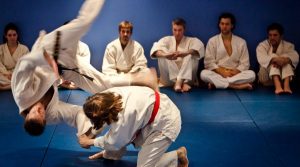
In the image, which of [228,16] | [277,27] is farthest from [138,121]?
[277,27]

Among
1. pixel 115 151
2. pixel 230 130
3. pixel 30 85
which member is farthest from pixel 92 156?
pixel 230 130

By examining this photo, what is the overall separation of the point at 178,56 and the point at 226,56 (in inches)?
32.7

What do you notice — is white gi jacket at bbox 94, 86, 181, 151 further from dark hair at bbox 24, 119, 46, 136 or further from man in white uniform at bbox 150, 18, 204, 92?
man in white uniform at bbox 150, 18, 204, 92

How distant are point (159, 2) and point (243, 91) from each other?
2008 mm

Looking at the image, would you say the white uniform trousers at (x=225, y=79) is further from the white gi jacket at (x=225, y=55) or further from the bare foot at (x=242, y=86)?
the white gi jacket at (x=225, y=55)

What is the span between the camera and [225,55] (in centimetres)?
717

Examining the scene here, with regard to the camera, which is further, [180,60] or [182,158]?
[180,60]

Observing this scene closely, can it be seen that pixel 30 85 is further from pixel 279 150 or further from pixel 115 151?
pixel 279 150

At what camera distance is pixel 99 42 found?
7.44 meters

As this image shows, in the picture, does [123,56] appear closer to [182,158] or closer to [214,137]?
[214,137]

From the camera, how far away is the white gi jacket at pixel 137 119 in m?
3.60

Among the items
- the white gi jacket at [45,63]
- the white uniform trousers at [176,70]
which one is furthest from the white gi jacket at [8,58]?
the white gi jacket at [45,63]

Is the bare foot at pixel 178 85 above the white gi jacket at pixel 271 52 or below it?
below

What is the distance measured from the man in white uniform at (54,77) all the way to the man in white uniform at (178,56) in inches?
106
